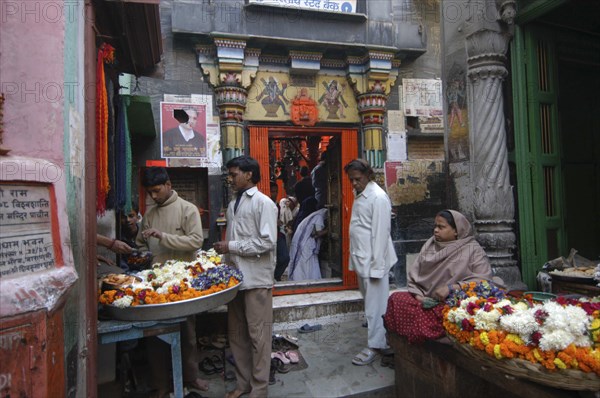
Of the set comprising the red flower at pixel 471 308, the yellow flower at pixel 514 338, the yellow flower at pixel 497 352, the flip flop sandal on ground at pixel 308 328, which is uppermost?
the red flower at pixel 471 308

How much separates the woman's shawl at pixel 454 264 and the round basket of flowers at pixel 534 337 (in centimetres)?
52

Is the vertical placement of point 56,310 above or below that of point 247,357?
above

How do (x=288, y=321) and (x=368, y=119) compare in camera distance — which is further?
(x=368, y=119)

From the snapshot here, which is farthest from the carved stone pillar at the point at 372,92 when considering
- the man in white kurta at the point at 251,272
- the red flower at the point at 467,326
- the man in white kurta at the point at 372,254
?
the red flower at the point at 467,326

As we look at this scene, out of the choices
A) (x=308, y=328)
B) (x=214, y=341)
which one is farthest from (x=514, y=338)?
(x=214, y=341)

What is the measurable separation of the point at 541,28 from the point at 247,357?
4.53 m

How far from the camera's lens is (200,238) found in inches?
136

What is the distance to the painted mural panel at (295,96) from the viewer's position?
229 inches

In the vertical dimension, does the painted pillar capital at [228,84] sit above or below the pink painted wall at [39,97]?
above

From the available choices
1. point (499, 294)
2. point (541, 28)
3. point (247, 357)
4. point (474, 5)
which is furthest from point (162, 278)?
point (541, 28)

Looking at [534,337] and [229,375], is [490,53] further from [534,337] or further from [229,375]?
[229,375]

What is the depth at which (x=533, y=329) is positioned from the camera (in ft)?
6.92

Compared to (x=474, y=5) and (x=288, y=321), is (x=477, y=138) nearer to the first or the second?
(x=474, y=5)

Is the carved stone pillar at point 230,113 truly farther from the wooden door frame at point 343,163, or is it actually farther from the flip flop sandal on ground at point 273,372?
the flip flop sandal on ground at point 273,372
